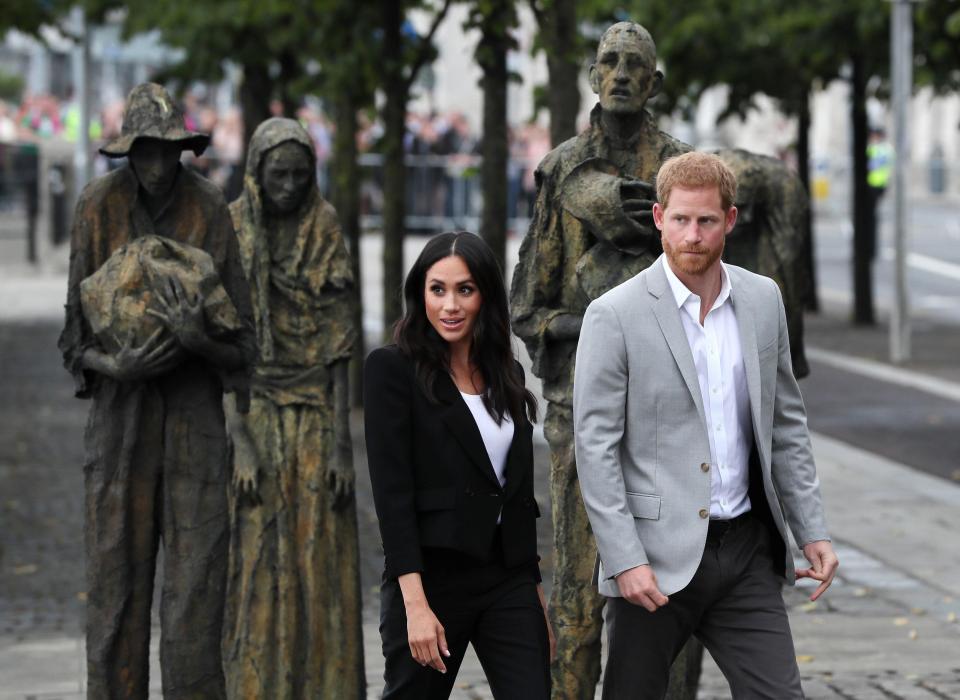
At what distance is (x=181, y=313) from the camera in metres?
6.45

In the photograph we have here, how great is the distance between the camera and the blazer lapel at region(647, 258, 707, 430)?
5.18m

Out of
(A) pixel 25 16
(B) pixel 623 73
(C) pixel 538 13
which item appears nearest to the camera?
(B) pixel 623 73

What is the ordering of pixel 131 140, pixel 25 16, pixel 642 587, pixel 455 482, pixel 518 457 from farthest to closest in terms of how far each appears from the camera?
pixel 25 16
pixel 131 140
pixel 518 457
pixel 455 482
pixel 642 587

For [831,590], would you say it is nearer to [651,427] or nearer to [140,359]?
[140,359]

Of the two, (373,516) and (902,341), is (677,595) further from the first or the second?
(902,341)

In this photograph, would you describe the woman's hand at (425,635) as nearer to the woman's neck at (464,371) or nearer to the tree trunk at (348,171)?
the woman's neck at (464,371)

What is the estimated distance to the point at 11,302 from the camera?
103 feet

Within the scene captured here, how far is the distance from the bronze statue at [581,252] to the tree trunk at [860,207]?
1836 cm

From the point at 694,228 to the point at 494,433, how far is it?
0.74 m

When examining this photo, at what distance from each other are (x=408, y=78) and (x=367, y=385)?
1191cm

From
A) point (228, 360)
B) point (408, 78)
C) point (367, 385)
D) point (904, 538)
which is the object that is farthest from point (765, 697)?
point (408, 78)

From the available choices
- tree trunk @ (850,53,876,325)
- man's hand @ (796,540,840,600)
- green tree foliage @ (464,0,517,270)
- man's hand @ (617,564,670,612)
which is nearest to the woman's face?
man's hand @ (617,564,670,612)

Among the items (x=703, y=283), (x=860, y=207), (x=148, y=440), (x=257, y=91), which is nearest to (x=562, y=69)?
(x=148, y=440)

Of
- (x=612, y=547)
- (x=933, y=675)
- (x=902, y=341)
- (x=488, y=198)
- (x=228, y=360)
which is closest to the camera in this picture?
(x=612, y=547)
